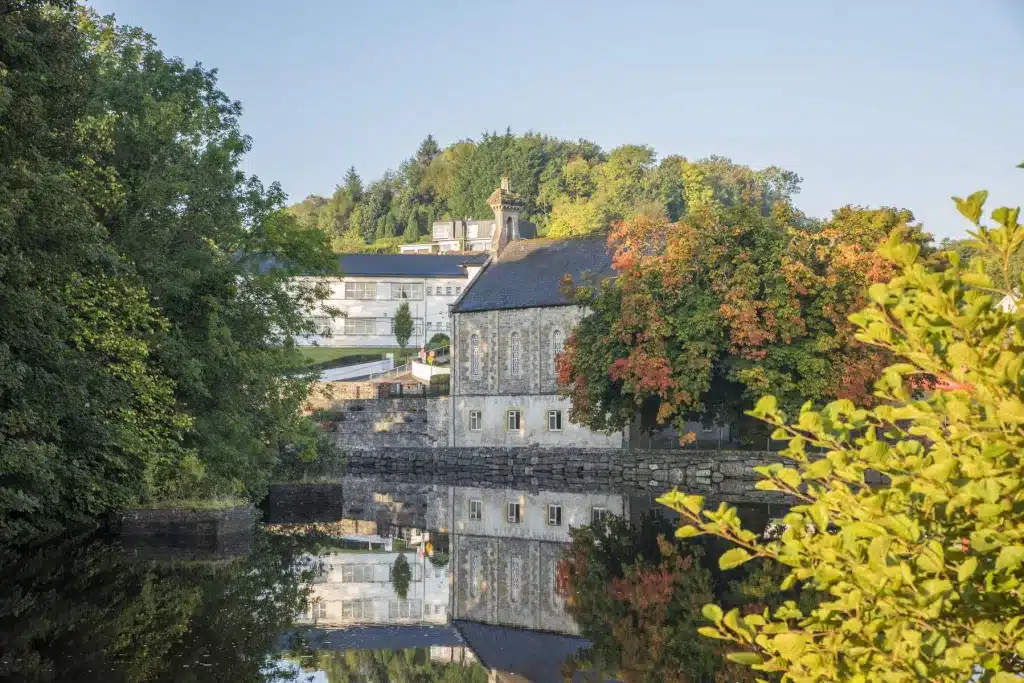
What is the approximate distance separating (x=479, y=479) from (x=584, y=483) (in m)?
7.02

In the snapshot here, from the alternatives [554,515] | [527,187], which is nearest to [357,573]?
[554,515]

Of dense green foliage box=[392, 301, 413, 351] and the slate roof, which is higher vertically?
dense green foliage box=[392, 301, 413, 351]

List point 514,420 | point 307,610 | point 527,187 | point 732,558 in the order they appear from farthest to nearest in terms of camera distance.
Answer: point 527,187 → point 514,420 → point 307,610 → point 732,558

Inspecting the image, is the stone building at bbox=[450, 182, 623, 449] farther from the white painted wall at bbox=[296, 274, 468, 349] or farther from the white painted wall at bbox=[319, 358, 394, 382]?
the white painted wall at bbox=[296, 274, 468, 349]

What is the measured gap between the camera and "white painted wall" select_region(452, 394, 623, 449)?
2625 inches

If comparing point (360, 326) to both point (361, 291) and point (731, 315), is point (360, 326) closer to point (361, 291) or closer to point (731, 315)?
point (361, 291)

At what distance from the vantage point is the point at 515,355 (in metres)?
72.7

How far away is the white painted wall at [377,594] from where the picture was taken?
767 inches

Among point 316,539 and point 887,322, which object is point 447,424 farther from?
point 887,322

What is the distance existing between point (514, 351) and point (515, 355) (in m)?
0.22

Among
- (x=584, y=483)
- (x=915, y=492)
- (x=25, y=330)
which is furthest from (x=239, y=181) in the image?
(x=915, y=492)

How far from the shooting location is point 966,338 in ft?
19.2

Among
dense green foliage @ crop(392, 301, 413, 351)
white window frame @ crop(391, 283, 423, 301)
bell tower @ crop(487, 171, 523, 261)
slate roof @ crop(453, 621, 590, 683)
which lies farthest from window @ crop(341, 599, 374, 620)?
white window frame @ crop(391, 283, 423, 301)

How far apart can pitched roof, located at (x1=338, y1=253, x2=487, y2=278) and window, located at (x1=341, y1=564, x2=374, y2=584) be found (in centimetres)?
8788
